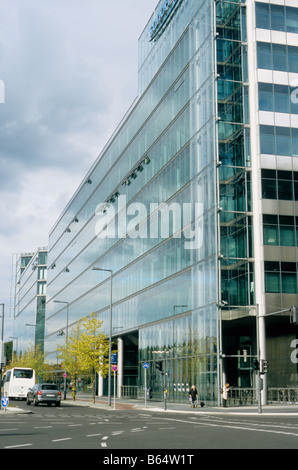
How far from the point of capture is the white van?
6034 cm

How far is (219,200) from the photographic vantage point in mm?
45531

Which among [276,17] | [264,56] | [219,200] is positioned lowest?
[219,200]

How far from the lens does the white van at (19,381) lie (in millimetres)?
60344

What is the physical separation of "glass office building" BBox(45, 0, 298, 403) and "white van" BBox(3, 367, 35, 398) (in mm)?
10896

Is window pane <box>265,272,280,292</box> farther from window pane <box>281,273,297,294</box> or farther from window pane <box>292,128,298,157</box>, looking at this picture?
window pane <box>292,128,298,157</box>

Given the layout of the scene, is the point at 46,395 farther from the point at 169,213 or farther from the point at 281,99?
the point at 281,99

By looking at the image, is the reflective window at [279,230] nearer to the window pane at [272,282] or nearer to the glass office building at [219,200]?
the glass office building at [219,200]

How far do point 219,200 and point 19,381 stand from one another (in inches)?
1150

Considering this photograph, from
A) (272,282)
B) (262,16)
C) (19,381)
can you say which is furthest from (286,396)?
(262,16)

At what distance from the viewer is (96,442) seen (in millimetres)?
15977
